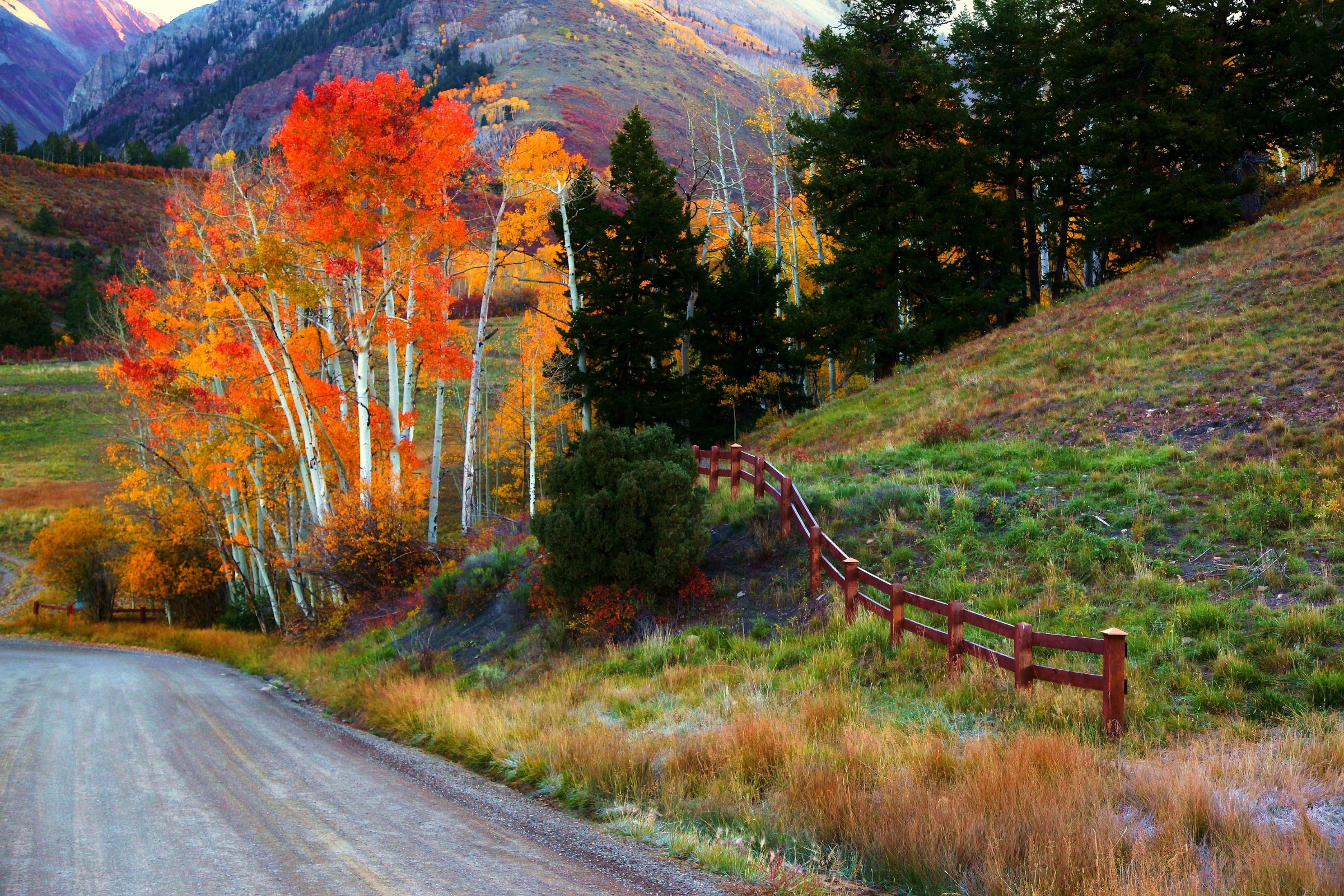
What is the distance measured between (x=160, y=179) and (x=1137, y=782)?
143679 mm

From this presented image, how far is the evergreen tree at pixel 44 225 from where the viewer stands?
99.5 m

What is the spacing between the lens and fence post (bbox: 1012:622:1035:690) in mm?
7605

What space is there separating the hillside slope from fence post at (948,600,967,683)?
26.1ft

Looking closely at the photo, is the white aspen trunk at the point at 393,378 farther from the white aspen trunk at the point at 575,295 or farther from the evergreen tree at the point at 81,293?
the evergreen tree at the point at 81,293

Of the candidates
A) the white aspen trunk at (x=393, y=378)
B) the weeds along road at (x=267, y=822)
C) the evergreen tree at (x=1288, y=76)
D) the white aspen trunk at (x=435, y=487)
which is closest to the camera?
the weeds along road at (x=267, y=822)

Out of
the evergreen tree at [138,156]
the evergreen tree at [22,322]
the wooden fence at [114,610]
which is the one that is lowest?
the wooden fence at [114,610]

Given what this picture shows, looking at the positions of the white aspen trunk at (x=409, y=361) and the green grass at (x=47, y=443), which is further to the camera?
the green grass at (x=47, y=443)

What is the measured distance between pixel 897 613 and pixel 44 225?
123 metres

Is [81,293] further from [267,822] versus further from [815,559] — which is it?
[267,822]

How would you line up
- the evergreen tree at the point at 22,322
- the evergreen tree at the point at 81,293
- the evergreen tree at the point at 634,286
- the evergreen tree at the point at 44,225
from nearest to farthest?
1. the evergreen tree at the point at 634,286
2. the evergreen tree at the point at 81,293
3. the evergreen tree at the point at 22,322
4. the evergreen tree at the point at 44,225

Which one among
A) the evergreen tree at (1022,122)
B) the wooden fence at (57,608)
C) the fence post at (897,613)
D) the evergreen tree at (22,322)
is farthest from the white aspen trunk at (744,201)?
the evergreen tree at (22,322)

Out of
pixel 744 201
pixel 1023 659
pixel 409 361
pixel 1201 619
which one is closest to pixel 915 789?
pixel 1023 659

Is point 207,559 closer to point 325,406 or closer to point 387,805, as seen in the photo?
point 325,406

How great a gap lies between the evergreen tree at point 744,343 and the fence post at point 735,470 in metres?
15.5
